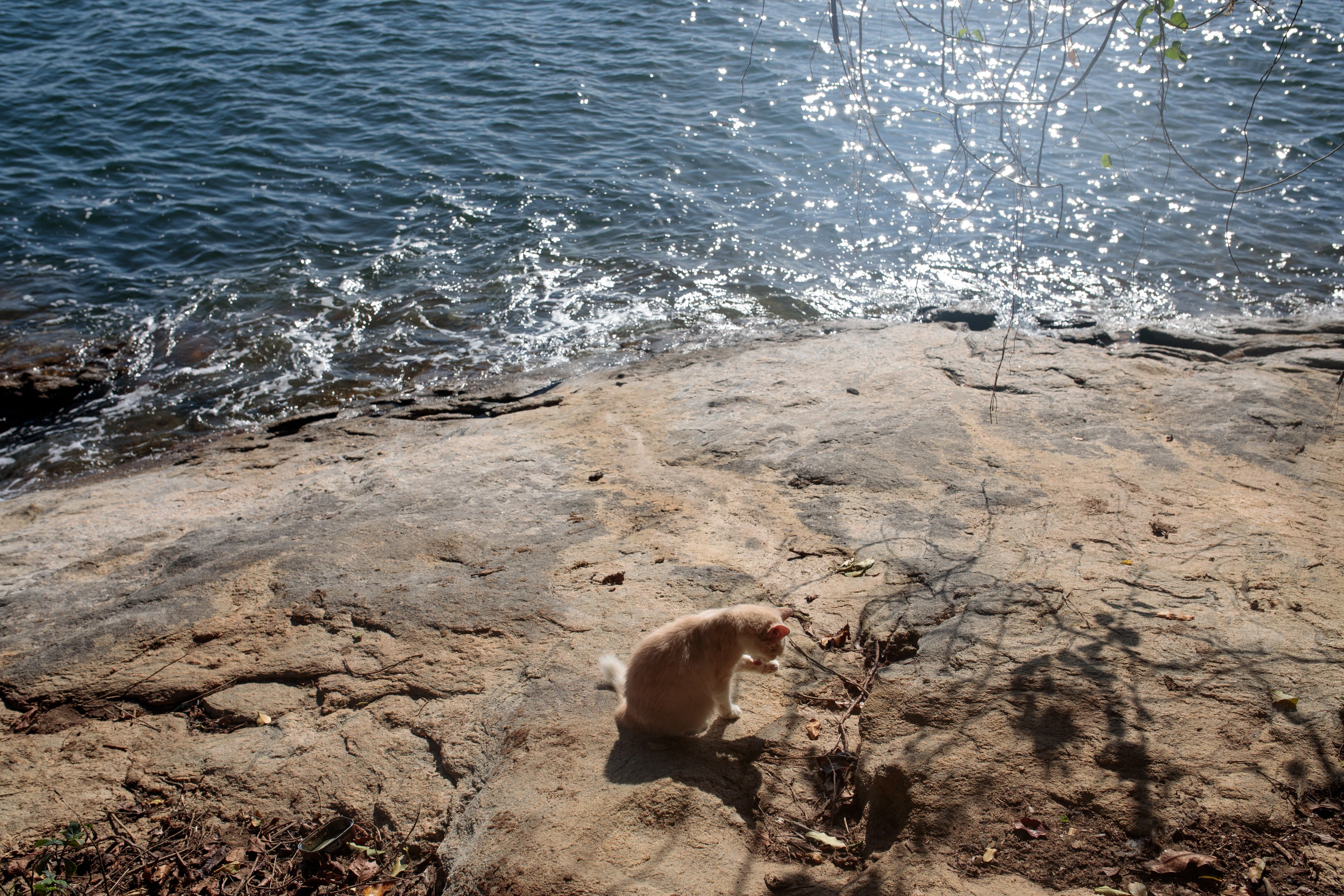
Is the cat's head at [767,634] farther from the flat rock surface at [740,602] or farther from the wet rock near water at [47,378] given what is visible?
the wet rock near water at [47,378]

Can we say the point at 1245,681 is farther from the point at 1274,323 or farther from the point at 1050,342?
the point at 1274,323

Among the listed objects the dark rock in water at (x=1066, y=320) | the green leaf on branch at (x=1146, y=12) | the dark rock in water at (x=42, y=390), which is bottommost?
the dark rock in water at (x=42, y=390)

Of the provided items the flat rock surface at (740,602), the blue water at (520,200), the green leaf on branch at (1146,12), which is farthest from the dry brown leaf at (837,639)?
the blue water at (520,200)

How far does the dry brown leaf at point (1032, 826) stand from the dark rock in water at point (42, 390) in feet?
28.5

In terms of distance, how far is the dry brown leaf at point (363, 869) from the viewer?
2.72 meters

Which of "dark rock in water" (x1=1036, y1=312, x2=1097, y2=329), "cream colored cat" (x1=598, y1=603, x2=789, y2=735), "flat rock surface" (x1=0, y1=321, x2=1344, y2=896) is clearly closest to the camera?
"flat rock surface" (x1=0, y1=321, x2=1344, y2=896)

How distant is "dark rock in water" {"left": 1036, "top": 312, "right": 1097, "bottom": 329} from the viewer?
28.0ft

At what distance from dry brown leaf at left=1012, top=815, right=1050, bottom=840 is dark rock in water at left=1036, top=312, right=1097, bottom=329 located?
6.98m

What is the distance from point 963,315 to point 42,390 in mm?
9242

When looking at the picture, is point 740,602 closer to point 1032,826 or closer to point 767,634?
point 767,634

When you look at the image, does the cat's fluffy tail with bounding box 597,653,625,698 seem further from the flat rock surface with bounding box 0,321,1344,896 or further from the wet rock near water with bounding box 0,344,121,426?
the wet rock near water with bounding box 0,344,121,426

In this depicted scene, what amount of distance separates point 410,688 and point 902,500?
9.15 ft

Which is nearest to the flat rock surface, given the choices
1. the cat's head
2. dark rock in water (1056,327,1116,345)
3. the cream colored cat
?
the cream colored cat

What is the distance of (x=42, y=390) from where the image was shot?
756cm
